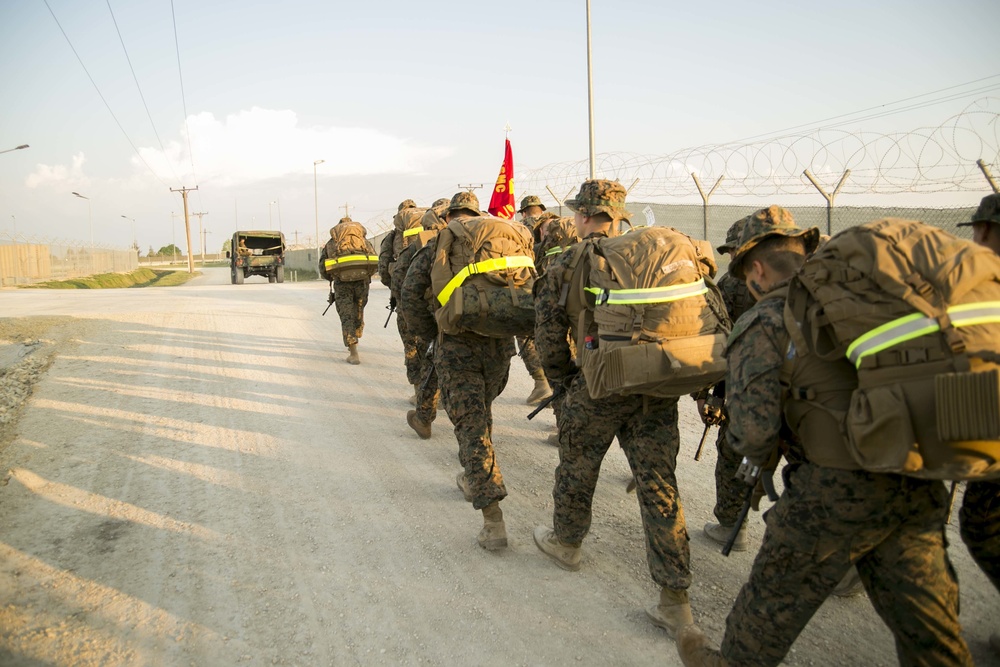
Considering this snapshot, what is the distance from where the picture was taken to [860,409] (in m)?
1.93

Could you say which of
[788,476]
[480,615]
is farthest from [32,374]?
[788,476]

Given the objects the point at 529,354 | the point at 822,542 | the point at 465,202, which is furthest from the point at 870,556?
the point at 529,354

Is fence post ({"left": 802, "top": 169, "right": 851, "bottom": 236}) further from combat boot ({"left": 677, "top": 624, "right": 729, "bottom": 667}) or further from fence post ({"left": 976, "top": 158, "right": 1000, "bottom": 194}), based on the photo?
combat boot ({"left": 677, "top": 624, "right": 729, "bottom": 667})

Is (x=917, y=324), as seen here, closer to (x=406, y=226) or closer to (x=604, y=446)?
(x=604, y=446)

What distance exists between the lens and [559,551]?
3523 mm

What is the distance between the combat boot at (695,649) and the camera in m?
2.51

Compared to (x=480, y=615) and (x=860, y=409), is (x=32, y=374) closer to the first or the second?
(x=480, y=615)

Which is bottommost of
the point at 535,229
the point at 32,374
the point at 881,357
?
the point at 32,374

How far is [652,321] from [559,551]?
1403 millimetres

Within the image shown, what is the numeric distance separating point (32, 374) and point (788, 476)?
8.00 meters

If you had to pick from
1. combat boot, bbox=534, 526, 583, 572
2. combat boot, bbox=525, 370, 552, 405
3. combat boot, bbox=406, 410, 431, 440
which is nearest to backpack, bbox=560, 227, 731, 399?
combat boot, bbox=534, 526, 583, 572

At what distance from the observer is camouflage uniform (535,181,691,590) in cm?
303

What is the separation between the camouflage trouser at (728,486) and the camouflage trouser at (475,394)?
4.07 ft

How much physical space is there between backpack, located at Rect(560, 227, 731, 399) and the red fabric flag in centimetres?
755
